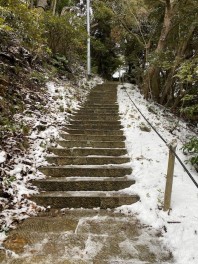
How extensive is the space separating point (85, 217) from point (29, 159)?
64.8 inches

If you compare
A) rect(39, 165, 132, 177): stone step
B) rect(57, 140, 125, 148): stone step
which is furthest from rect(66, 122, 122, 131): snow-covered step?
rect(39, 165, 132, 177): stone step

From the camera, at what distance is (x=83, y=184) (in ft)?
14.6

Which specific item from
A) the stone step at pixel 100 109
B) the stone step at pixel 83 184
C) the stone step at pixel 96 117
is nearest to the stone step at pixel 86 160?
the stone step at pixel 83 184

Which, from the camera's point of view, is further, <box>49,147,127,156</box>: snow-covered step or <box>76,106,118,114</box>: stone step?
<box>76,106,118,114</box>: stone step

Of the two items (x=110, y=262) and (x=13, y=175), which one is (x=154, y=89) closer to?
(x=13, y=175)

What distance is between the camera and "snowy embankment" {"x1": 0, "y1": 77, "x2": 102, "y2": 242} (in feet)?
12.2

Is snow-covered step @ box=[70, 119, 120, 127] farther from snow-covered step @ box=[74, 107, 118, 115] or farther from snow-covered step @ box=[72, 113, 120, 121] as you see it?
snow-covered step @ box=[74, 107, 118, 115]

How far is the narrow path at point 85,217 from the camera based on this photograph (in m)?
2.96

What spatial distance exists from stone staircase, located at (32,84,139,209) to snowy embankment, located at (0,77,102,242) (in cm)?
19

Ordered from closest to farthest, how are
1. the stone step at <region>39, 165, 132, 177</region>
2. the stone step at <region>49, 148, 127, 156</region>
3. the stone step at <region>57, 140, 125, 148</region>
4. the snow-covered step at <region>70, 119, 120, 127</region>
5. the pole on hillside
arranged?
the pole on hillside, the stone step at <region>39, 165, 132, 177</region>, the stone step at <region>49, 148, 127, 156</region>, the stone step at <region>57, 140, 125, 148</region>, the snow-covered step at <region>70, 119, 120, 127</region>

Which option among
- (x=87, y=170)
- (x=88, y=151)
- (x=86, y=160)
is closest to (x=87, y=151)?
(x=88, y=151)

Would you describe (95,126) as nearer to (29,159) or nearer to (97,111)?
(97,111)

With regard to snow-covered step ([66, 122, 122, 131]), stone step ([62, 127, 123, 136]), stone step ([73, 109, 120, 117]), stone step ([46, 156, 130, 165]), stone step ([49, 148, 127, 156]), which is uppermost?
stone step ([73, 109, 120, 117])

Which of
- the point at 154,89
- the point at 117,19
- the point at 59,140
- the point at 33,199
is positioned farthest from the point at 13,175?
the point at 117,19
